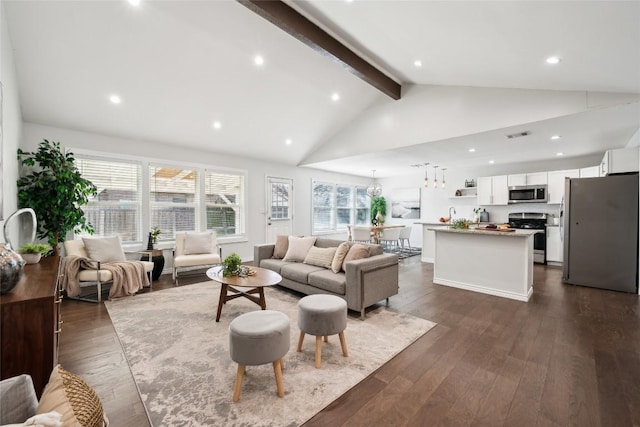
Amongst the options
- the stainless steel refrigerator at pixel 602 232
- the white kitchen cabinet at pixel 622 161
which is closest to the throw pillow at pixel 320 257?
the stainless steel refrigerator at pixel 602 232

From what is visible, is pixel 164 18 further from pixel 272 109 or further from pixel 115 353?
pixel 115 353

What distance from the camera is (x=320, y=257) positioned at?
13.2ft

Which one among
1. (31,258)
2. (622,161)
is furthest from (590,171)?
(31,258)

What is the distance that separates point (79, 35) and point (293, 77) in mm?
2741

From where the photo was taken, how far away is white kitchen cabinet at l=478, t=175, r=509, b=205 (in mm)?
6999

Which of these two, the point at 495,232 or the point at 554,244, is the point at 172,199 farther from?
the point at 554,244

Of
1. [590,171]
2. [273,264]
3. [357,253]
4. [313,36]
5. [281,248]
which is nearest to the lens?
[313,36]

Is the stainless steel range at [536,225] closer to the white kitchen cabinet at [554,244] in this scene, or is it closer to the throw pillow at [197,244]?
the white kitchen cabinet at [554,244]

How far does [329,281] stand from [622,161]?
17.2 ft

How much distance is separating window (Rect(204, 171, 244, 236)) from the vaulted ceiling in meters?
0.76

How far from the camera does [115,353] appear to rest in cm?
249

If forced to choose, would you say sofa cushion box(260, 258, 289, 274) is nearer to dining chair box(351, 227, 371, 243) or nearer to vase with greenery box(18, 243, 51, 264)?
vase with greenery box(18, 243, 51, 264)

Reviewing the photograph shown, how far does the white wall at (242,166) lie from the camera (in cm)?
448

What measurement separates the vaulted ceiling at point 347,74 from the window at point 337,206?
2897 mm
